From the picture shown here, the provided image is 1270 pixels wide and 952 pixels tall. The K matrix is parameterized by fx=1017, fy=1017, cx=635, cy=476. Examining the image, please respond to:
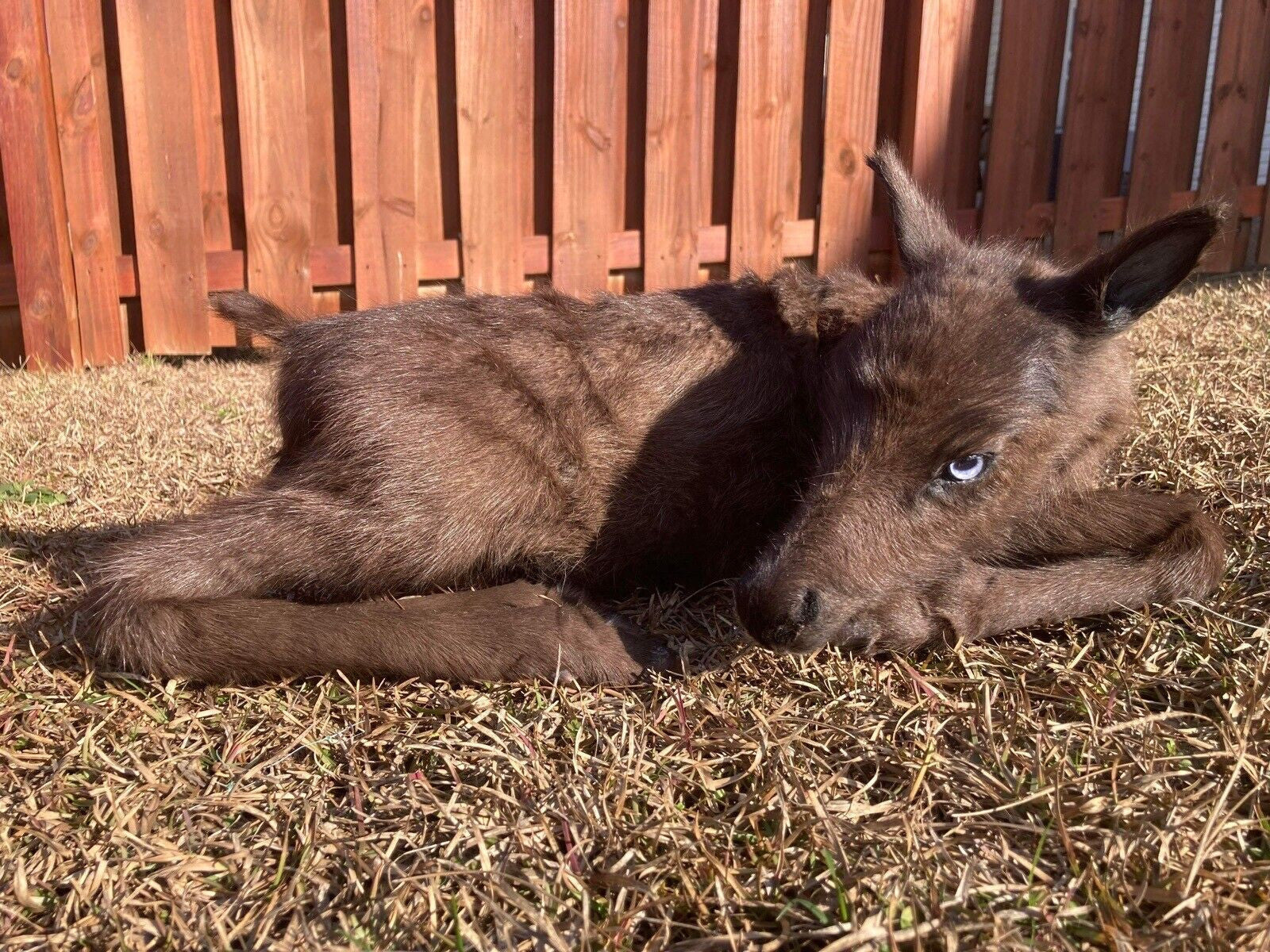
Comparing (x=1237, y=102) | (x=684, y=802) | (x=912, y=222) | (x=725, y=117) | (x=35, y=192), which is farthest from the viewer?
(x=1237, y=102)

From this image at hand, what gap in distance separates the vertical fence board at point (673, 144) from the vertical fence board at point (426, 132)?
1.36 metres

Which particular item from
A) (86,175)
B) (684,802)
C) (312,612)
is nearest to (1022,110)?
(86,175)

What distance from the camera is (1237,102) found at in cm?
765

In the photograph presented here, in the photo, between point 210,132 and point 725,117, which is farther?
point 725,117

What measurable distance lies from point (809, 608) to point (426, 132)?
502 cm

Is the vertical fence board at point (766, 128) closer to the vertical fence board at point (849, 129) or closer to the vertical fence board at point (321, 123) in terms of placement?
the vertical fence board at point (849, 129)

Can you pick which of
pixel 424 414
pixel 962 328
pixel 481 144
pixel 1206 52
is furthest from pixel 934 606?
pixel 1206 52

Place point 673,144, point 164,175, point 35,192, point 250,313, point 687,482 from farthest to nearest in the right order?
point 673,144 → point 164,175 → point 35,192 → point 250,313 → point 687,482

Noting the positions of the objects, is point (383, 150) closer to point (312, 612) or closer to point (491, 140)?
point (491, 140)

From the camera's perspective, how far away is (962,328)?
9.16ft

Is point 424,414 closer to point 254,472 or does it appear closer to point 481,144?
point 254,472

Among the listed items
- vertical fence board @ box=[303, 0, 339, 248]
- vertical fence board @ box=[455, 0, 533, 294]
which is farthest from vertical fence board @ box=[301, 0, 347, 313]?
vertical fence board @ box=[455, 0, 533, 294]

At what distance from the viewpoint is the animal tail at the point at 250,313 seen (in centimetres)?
357

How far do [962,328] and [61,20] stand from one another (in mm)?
5787
